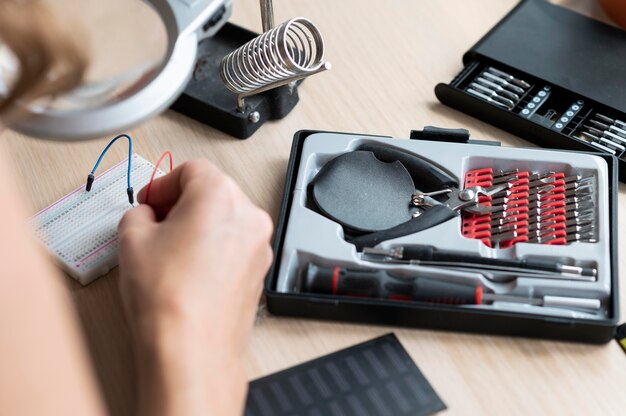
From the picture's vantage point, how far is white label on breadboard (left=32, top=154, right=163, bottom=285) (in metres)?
0.83

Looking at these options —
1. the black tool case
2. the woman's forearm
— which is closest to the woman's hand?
the woman's forearm

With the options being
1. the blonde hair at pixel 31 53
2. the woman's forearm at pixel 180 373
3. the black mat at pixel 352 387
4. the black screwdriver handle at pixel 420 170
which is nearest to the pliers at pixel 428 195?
the black screwdriver handle at pixel 420 170

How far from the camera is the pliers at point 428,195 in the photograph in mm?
828

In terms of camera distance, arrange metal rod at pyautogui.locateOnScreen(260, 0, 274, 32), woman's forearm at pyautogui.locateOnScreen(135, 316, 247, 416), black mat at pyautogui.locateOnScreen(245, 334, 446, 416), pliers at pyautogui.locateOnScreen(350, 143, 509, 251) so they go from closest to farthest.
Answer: woman's forearm at pyautogui.locateOnScreen(135, 316, 247, 416), black mat at pyautogui.locateOnScreen(245, 334, 446, 416), pliers at pyautogui.locateOnScreen(350, 143, 509, 251), metal rod at pyautogui.locateOnScreen(260, 0, 274, 32)

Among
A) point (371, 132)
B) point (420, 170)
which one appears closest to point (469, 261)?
point (420, 170)

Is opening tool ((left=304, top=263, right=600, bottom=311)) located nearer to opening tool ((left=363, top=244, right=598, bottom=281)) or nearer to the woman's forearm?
opening tool ((left=363, top=244, right=598, bottom=281))

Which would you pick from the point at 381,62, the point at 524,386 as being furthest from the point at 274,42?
the point at 524,386

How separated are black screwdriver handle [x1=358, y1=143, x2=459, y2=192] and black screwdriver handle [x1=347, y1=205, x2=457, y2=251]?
0.04m

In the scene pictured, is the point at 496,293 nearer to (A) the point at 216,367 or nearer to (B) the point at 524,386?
(B) the point at 524,386

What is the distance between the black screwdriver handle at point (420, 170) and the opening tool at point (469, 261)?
0.33 ft

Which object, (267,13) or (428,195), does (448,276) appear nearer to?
(428,195)

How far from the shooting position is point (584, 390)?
29.5 inches

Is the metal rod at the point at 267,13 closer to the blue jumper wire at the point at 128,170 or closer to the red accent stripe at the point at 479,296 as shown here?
the blue jumper wire at the point at 128,170

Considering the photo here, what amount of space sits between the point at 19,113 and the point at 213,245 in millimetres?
190
